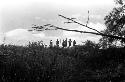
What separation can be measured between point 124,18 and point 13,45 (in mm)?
9340

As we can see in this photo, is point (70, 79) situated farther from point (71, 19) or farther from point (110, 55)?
point (71, 19)

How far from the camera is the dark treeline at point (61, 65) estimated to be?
14.3 m

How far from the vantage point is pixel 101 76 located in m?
15.0

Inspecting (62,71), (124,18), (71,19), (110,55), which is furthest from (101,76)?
(71,19)

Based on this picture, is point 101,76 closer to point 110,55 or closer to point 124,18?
point 110,55

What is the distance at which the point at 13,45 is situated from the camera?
20.6 m

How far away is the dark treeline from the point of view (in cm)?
1432

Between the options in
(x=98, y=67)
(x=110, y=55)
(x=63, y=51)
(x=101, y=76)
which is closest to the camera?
(x=101, y=76)

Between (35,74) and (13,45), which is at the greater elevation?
(13,45)

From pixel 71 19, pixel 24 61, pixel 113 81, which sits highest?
pixel 71 19

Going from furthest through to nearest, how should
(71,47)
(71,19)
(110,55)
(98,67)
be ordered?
(71,47)
(110,55)
(98,67)
(71,19)

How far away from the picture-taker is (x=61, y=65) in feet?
55.5

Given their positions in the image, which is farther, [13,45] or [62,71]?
[13,45]

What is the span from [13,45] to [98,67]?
287 inches
